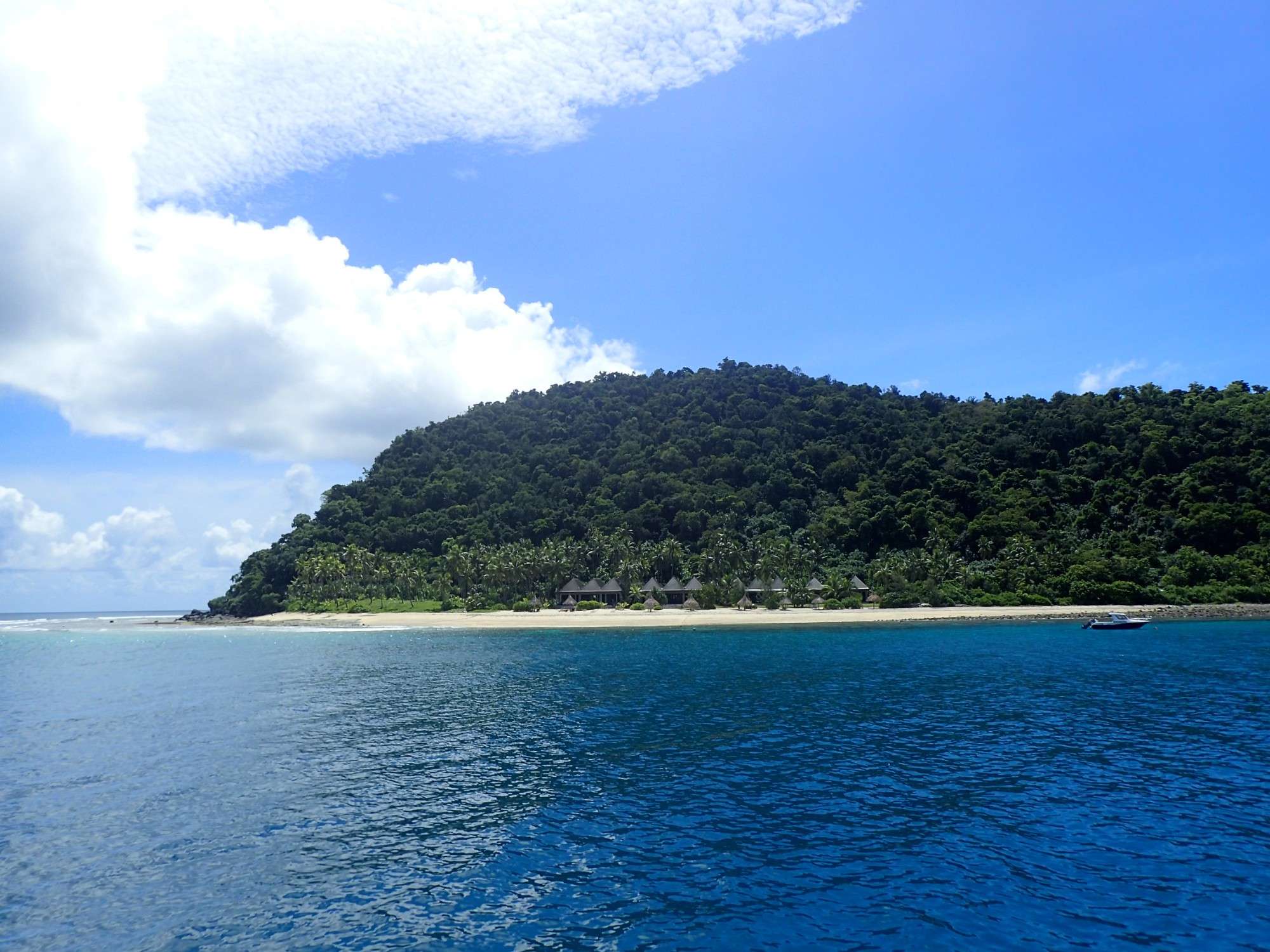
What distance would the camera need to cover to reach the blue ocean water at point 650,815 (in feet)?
44.2

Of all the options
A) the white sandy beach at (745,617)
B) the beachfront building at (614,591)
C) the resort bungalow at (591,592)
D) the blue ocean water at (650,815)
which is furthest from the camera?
the resort bungalow at (591,592)

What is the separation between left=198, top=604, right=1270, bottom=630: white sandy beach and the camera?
8312cm

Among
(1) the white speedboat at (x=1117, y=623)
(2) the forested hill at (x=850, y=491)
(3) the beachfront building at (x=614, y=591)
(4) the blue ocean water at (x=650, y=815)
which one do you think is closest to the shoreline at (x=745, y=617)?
(2) the forested hill at (x=850, y=491)

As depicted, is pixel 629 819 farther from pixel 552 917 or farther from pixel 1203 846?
pixel 1203 846

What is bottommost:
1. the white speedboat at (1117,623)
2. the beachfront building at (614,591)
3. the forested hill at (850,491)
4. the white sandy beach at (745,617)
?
the white speedboat at (1117,623)

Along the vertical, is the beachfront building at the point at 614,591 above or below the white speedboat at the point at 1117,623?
above

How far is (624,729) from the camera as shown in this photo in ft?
98.3

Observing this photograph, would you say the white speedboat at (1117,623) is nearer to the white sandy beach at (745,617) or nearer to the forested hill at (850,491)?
the white sandy beach at (745,617)

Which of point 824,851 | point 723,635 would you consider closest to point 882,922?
point 824,851

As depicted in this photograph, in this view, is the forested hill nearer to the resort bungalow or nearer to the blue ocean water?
the resort bungalow

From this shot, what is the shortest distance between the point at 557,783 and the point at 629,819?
4227mm

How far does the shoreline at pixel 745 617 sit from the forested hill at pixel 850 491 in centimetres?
605

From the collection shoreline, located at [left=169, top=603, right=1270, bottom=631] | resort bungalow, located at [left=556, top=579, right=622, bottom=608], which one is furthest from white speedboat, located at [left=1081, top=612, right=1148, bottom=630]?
resort bungalow, located at [left=556, top=579, right=622, bottom=608]

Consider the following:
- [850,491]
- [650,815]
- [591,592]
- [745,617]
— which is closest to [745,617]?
[745,617]
